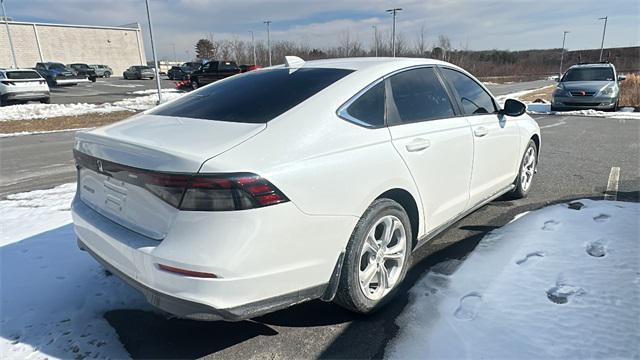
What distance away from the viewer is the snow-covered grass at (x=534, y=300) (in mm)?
2193

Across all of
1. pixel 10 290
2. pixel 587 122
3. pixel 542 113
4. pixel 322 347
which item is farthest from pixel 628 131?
pixel 10 290

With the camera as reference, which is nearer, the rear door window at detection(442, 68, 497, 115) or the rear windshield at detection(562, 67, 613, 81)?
the rear door window at detection(442, 68, 497, 115)

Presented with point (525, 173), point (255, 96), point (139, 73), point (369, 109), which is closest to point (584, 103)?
point (525, 173)

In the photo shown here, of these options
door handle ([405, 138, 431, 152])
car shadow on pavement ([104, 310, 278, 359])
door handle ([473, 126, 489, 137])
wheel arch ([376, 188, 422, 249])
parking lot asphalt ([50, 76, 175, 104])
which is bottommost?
car shadow on pavement ([104, 310, 278, 359])

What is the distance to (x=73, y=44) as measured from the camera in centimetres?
5944

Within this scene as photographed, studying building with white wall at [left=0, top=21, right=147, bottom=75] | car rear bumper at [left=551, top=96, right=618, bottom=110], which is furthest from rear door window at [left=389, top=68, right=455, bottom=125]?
building with white wall at [left=0, top=21, right=147, bottom=75]

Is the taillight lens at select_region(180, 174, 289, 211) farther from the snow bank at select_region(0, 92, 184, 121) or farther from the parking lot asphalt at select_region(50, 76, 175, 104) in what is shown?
the parking lot asphalt at select_region(50, 76, 175, 104)

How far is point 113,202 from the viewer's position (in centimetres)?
227

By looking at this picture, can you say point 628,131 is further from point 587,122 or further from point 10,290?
point 10,290

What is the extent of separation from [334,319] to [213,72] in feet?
87.1

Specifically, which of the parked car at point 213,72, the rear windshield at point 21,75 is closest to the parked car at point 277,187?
the rear windshield at point 21,75

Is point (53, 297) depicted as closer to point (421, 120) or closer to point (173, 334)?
point (173, 334)

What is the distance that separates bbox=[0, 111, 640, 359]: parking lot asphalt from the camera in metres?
2.35

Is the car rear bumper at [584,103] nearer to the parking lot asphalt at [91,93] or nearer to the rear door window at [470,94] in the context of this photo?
the rear door window at [470,94]
